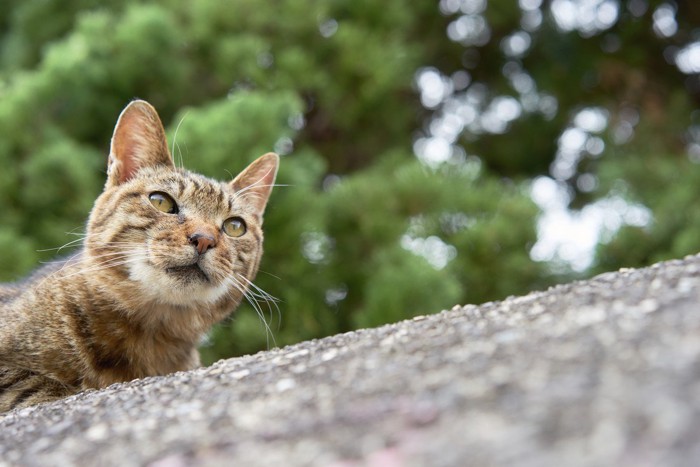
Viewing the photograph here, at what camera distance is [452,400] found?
53.2 inches

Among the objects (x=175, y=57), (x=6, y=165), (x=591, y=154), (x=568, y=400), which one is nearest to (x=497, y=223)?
(x=591, y=154)

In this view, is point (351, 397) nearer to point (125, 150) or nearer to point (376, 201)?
point (125, 150)

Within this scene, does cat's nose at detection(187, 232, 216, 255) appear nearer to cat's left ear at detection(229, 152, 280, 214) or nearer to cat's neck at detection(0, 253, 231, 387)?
cat's neck at detection(0, 253, 231, 387)

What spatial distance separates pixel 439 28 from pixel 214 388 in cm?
403

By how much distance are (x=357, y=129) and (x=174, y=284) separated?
249 cm

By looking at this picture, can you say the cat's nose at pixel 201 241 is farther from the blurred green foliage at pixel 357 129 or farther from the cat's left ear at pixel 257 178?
the blurred green foliage at pixel 357 129

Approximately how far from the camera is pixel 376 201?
4.12 m

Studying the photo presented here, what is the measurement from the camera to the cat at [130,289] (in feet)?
8.34

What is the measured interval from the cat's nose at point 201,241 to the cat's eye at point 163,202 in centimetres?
24

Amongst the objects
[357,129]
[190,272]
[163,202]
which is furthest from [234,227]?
[357,129]

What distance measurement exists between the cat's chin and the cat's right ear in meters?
0.50

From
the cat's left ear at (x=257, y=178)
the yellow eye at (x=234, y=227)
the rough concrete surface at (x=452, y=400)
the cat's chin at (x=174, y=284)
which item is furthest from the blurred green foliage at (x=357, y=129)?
the rough concrete surface at (x=452, y=400)

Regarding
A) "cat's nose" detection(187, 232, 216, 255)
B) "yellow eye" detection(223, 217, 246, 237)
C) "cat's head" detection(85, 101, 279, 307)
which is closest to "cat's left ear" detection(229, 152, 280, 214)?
"cat's head" detection(85, 101, 279, 307)

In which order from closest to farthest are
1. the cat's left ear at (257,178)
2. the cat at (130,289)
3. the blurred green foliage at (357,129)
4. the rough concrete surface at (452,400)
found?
1. the rough concrete surface at (452,400)
2. the cat at (130,289)
3. the cat's left ear at (257,178)
4. the blurred green foliage at (357,129)
